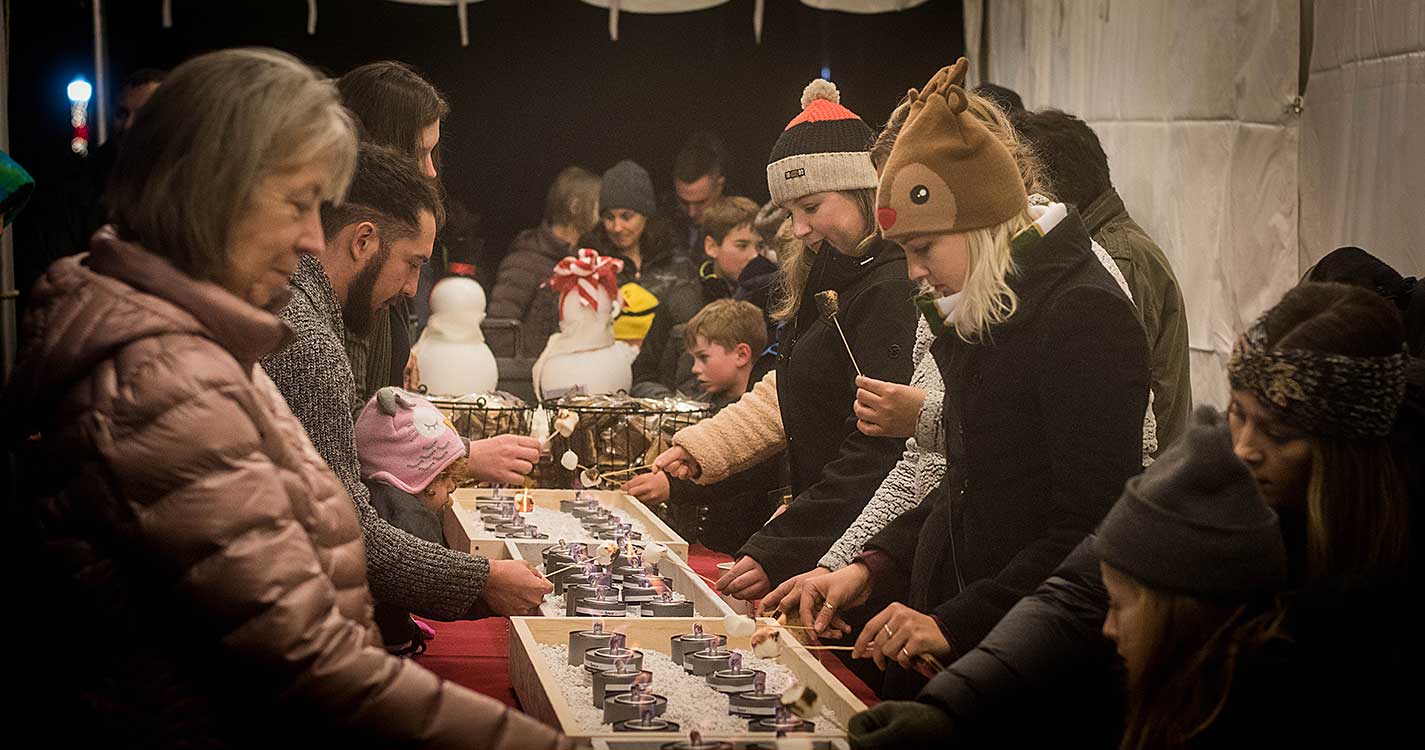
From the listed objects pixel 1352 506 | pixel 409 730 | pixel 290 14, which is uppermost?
pixel 290 14

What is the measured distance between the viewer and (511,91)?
7.82m

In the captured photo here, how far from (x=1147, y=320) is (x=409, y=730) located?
2371 mm

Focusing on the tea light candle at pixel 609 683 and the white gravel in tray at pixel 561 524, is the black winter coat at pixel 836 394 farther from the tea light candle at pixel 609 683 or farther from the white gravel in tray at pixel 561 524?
the tea light candle at pixel 609 683

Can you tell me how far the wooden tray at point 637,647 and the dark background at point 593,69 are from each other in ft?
17.1

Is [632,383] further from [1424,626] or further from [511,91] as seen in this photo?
[1424,626]

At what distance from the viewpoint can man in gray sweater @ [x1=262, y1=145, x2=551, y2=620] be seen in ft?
7.18

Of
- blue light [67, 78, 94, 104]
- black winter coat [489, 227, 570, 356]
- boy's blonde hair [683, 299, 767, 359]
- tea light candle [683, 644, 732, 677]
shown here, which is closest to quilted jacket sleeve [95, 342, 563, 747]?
tea light candle [683, 644, 732, 677]

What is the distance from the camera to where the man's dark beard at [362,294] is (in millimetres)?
2375

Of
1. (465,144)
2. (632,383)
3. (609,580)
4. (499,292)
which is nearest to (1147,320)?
(609,580)

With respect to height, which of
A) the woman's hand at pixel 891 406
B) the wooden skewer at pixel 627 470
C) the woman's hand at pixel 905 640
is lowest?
the wooden skewer at pixel 627 470

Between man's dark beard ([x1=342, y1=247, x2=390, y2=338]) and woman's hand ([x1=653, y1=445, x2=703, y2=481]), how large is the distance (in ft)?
4.46

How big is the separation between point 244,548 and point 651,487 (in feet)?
8.24

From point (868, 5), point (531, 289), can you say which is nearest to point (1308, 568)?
point (868, 5)

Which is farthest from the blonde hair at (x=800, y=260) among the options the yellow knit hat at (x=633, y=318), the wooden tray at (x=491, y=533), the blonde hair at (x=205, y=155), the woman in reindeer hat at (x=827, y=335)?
the yellow knit hat at (x=633, y=318)
